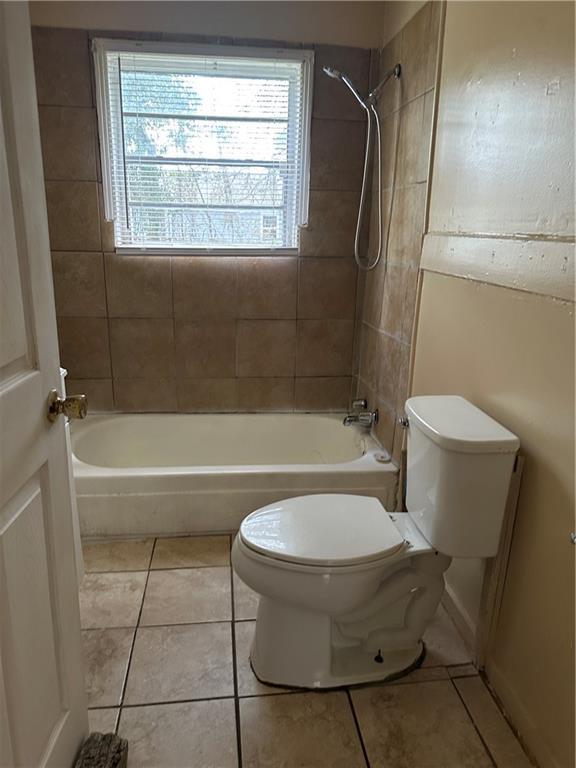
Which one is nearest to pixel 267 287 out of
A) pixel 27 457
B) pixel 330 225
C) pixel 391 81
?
pixel 330 225

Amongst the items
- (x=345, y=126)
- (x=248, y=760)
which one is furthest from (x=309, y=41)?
(x=248, y=760)

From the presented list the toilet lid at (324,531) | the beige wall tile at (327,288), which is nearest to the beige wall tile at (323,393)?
the beige wall tile at (327,288)

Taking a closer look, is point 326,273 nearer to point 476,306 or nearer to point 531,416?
point 476,306

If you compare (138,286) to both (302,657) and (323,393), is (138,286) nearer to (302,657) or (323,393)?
(323,393)

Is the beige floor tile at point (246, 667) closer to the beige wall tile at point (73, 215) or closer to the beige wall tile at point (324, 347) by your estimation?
the beige wall tile at point (324, 347)

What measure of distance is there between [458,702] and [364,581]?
0.47 meters

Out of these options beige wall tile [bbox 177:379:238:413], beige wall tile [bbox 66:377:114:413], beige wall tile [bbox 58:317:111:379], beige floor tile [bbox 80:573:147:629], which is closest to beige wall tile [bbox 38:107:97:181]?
beige wall tile [bbox 58:317:111:379]

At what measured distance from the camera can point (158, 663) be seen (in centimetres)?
164

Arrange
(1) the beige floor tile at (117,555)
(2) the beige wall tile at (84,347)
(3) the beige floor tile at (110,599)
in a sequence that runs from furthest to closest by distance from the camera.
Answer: (2) the beige wall tile at (84,347) < (1) the beige floor tile at (117,555) < (3) the beige floor tile at (110,599)

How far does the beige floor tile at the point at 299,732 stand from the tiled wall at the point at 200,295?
5.31ft

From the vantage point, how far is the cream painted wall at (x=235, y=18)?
2334mm

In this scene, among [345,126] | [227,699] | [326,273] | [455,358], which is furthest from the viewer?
[326,273]

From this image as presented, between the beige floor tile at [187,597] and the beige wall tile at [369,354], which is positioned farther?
the beige wall tile at [369,354]

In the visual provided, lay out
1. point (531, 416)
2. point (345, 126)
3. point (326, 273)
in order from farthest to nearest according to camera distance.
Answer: point (326, 273), point (345, 126), point (531, 416)
